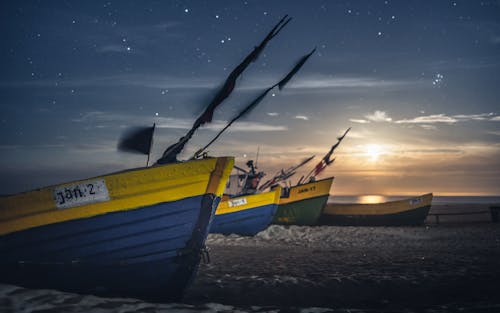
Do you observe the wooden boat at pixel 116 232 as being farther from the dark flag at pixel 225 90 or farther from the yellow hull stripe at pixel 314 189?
the yellow hull stripe at pixel 314 189

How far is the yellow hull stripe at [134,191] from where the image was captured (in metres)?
6.25

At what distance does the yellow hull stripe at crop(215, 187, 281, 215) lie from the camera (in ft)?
61.1

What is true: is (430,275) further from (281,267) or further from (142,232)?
(142,232)

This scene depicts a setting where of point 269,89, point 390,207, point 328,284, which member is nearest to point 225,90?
point 269,89

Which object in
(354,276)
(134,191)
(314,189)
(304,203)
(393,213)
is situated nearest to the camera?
(134,191)

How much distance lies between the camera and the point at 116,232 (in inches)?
248

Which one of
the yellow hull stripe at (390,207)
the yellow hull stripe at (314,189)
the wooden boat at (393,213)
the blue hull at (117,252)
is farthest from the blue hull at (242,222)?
the blue hull at (117,252)

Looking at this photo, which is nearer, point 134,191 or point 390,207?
point 134,191

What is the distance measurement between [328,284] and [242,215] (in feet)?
36.0

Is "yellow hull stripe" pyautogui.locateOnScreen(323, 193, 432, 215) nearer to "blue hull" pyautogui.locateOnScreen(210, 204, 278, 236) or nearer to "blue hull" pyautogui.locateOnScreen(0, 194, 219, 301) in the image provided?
"blue hull" pyautogui.locateOnScreen(210, 204, 278, 236)

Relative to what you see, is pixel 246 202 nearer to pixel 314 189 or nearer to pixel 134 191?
pixel 314 189

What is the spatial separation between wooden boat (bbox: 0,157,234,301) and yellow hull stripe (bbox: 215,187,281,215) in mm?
11979

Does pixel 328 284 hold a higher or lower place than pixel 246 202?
lower

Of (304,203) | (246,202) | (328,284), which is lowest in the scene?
(328,284)
